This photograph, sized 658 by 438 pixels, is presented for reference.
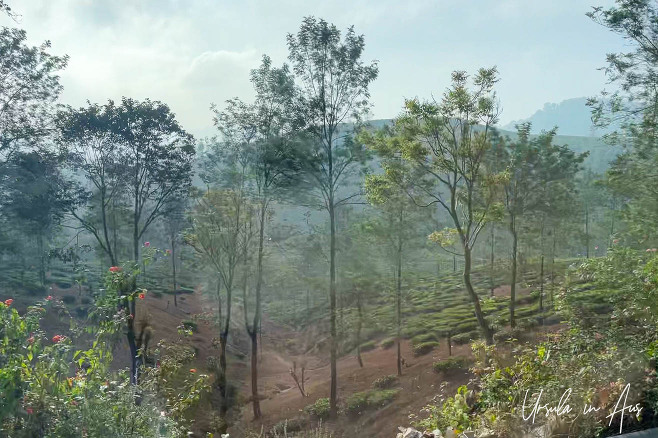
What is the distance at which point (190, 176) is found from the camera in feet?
66.6

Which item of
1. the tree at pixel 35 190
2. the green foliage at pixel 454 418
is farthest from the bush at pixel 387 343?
the green foliage at pixel 454 418

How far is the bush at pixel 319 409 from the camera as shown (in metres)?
15.6

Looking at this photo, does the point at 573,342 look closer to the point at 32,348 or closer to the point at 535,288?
the point at 32,348

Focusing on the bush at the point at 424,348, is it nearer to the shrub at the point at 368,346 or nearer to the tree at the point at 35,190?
the shrub at the point at 368,346

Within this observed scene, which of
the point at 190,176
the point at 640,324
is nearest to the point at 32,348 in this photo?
the point at 640,324

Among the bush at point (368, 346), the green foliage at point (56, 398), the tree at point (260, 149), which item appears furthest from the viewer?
the bush at point (368, 346)

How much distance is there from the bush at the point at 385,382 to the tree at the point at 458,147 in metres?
5.37

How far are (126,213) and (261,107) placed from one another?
7.24 meters

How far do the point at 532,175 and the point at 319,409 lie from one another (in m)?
10.8

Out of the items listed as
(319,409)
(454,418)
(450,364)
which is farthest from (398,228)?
(454,418)

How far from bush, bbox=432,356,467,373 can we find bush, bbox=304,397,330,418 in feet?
11.8

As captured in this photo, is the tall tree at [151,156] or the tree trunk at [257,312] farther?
the tall tree at [151,156]

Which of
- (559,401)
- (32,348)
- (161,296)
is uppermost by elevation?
(32,348)

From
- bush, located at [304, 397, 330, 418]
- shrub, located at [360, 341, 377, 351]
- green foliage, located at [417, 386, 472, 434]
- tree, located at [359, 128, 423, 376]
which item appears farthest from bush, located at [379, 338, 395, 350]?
green foliage, located at [417, 386, 472, 434]
